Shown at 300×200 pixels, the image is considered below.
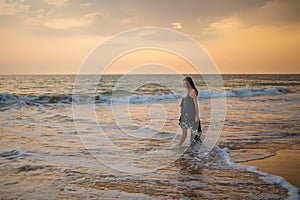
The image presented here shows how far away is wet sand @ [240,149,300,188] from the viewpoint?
505 centimetres

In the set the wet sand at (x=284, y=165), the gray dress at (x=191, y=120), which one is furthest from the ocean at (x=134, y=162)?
the gray dress at (x=191, y=120)

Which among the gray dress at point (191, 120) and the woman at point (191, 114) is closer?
the woman at point (191, 114)

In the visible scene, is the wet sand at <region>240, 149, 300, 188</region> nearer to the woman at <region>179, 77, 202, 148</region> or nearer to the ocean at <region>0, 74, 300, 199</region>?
the ocean at <region>0, 74, 300, 199</region>

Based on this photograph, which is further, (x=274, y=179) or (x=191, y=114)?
(x=191, y=114)

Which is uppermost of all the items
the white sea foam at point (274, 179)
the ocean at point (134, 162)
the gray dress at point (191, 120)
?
the gray dress at point (191, 120)

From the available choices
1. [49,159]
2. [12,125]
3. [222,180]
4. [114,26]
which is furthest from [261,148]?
[114,26]

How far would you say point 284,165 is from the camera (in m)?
5.75

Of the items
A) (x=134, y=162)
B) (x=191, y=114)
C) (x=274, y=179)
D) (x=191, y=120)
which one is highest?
(x=191, y=114)

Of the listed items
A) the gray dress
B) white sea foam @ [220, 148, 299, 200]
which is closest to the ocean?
white sea foam @ [220, 148, 299, 200]

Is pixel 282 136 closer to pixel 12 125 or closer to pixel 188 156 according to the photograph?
pixel 188 156

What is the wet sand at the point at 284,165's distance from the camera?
505cm

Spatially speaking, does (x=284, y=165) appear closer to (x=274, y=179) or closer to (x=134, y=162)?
(x=274, y=179)

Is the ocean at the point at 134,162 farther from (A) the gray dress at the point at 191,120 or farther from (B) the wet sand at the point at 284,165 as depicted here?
(A) the gray dress at the point at 191,120

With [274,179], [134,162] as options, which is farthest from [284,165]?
[134,162]
